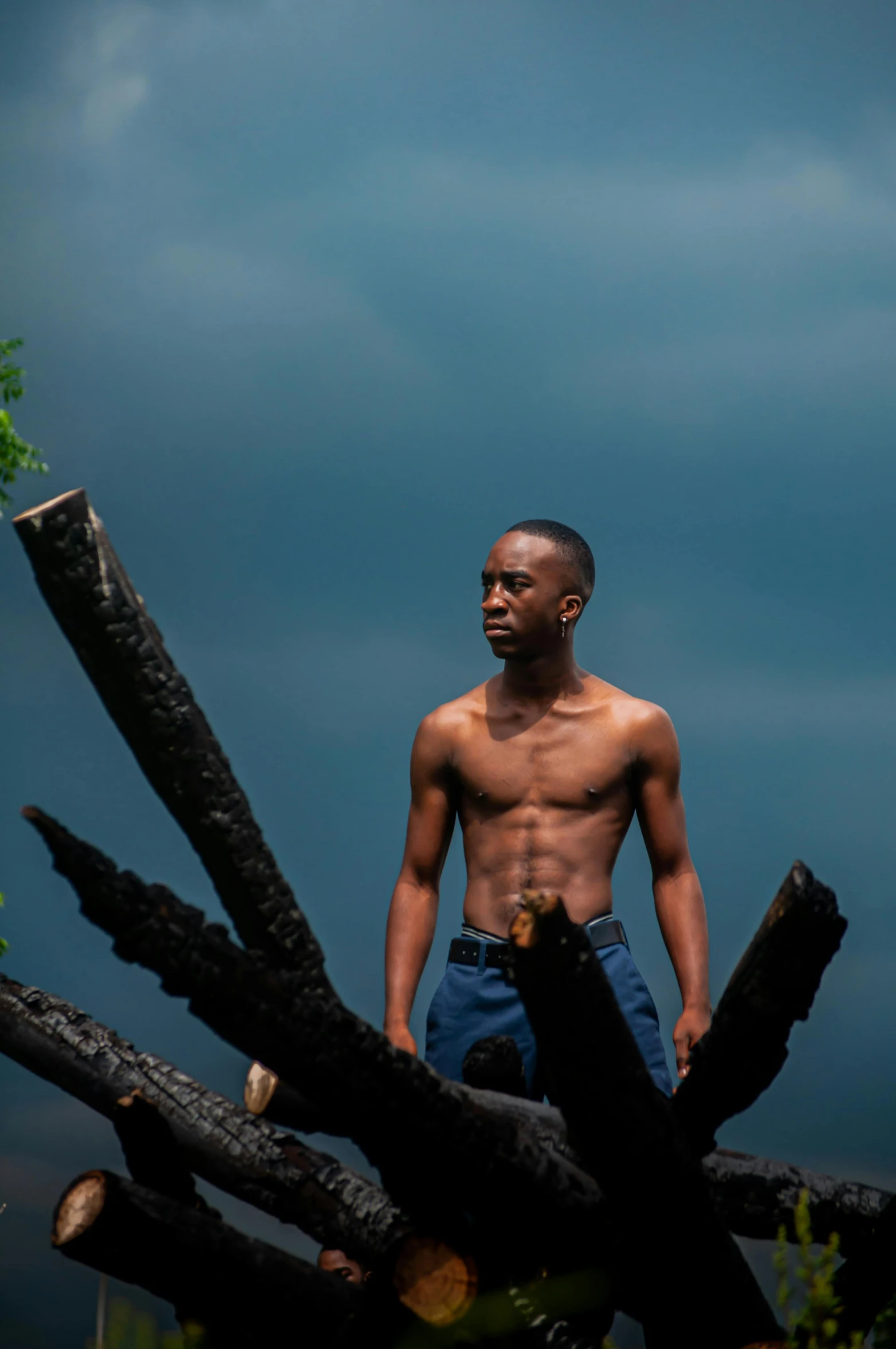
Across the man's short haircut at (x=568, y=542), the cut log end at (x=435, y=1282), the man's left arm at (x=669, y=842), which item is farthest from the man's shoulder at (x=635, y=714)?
the cut log end at (x=435, y=1282)

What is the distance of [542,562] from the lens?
558 centimetres

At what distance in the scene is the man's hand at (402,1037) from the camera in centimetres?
508

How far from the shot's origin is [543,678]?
5.66 m

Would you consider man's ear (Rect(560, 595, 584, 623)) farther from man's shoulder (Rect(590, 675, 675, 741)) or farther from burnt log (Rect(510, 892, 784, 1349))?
burnt log (Rect(510, 892, 784, 1349))

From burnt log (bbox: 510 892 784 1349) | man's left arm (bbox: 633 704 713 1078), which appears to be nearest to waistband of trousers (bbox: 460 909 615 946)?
man's left arm (bbox: 633 704 713 1078)

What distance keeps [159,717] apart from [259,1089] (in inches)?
72.9

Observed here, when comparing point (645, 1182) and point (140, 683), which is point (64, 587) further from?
point (645, 1182)

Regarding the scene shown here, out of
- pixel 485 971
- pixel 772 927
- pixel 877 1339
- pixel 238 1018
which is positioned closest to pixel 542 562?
pixel 485 971

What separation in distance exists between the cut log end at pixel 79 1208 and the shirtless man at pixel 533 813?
5.48ft

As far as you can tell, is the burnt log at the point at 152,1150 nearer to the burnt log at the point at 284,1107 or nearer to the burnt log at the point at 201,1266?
the burnt log at the point at 201,1266

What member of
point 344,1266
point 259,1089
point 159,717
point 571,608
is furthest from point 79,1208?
point 571,608

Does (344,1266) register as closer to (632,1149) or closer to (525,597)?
(632,1149)

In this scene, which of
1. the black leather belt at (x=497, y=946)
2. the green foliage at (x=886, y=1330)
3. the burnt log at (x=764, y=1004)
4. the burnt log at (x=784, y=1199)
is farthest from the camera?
the black leather belt at (x=497, y=946)

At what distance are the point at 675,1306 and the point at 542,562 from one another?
297cm
